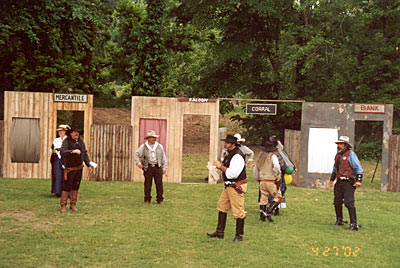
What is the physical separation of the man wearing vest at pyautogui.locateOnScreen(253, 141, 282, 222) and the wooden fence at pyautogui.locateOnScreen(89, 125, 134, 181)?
7.92 metres

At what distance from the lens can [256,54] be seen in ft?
96.6

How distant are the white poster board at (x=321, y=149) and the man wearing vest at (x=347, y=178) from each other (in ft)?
23.0

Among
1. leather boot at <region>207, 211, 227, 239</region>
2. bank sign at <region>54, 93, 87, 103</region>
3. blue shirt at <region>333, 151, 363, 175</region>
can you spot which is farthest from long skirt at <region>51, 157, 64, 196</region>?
blue shirt at <region>333, 151, 363, 175</region>

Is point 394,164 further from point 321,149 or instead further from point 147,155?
point 147,155

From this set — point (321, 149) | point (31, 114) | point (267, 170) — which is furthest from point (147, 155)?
point (321, 149)

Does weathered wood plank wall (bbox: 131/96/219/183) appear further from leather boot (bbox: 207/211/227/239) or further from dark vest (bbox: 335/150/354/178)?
leather boot (bbox: 207/211/227/239)

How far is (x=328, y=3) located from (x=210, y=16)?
7.20 m

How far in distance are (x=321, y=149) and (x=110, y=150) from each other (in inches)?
311

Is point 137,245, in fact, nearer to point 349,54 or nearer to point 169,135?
point 169,135

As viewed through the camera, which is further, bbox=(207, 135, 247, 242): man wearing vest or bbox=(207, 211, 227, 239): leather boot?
bbox=(207, 211, 227, 239): leather boot

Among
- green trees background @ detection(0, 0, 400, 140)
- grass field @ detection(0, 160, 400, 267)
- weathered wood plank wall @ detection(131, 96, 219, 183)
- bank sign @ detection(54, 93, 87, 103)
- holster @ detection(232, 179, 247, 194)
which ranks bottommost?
grass field @ detection(0, 160, 400, 267)

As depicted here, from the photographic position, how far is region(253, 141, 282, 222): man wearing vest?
12.7 meters
